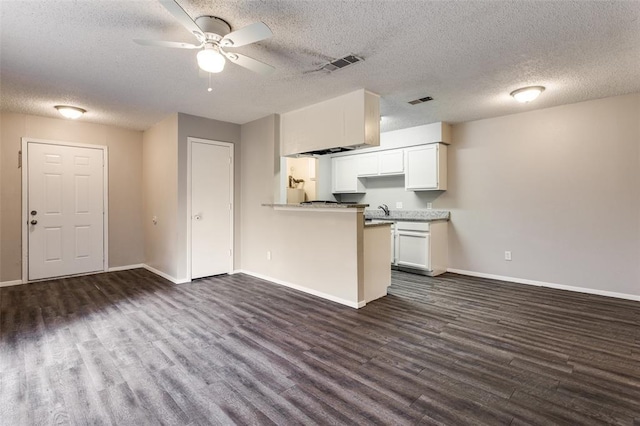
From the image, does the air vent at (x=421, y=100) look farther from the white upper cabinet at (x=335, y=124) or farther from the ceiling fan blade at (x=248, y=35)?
the ceiling fan blade at (x=248, y=35)

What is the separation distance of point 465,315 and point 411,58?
2.63m

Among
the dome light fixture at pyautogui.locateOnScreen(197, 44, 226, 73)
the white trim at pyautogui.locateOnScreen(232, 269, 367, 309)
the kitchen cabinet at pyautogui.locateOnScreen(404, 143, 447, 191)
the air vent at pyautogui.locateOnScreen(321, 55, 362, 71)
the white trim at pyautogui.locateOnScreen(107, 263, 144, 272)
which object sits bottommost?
the white trim at pyautogui.locateOnScreen(232, 269, 367, 309)

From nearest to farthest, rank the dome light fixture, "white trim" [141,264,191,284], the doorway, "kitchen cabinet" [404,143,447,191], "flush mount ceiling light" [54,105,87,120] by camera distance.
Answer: the dome light fixture < "flush mount ceiling light" [54,105,87,120] < "white trim" [141,264,191,284] < the doorway < "kitchen cabinet" [404,143,447,191]

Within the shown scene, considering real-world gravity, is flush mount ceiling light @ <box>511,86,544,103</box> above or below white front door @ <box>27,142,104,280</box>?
above

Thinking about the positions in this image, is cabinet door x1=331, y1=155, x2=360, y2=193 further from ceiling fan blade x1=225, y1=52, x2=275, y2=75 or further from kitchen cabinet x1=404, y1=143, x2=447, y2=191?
ceiling fan blade x1=225, y1=52, x2=275, y2=75

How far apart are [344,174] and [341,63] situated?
146 inches

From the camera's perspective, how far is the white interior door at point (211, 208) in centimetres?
478

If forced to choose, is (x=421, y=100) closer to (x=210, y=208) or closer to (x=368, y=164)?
(x=368, y=164)

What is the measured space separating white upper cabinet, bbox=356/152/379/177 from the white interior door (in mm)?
2545

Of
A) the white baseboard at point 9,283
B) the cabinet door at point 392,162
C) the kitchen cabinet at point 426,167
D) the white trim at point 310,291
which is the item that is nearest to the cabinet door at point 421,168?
the kitchen cabinet at point 426,167

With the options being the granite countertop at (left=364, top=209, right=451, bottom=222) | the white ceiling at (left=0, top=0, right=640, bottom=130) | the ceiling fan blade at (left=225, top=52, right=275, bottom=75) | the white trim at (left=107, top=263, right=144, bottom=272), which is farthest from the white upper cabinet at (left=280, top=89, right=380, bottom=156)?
the white trim at (left=107, top=263, right=144, bottom=272)

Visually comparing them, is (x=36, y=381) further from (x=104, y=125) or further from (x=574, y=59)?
(x=574, y=59)

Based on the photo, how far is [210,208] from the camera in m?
4.96

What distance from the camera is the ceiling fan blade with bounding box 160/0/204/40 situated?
1731 millimetres
